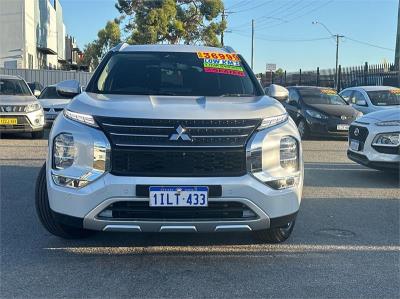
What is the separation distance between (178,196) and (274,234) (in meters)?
1.19

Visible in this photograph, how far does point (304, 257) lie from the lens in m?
4.54

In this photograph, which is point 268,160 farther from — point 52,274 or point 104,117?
point 52,274

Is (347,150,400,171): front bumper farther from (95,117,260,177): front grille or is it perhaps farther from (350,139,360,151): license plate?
(95,117,260,177): front grille

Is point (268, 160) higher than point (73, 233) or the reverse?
higher

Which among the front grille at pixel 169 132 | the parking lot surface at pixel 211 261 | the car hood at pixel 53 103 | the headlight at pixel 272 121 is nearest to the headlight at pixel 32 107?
the car hood at pixel 53 103

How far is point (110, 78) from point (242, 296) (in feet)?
9.14

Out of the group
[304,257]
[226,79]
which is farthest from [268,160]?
[226,79]

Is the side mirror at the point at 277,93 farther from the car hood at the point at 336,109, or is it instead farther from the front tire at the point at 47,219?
the car hood at the point at 336,109

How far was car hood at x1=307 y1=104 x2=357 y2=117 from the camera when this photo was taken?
14297 millimetres

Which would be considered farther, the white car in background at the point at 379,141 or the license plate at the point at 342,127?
the license plate at the point at 342,127

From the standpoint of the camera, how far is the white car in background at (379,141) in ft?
25.1

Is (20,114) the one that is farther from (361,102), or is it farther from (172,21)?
(172,21)

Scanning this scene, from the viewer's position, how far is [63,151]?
4160 millimetres

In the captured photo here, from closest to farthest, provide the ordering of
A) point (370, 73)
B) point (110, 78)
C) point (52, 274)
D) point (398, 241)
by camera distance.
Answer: point (52, 274), point (398, 241), point (110, 78), point (370, 73)
